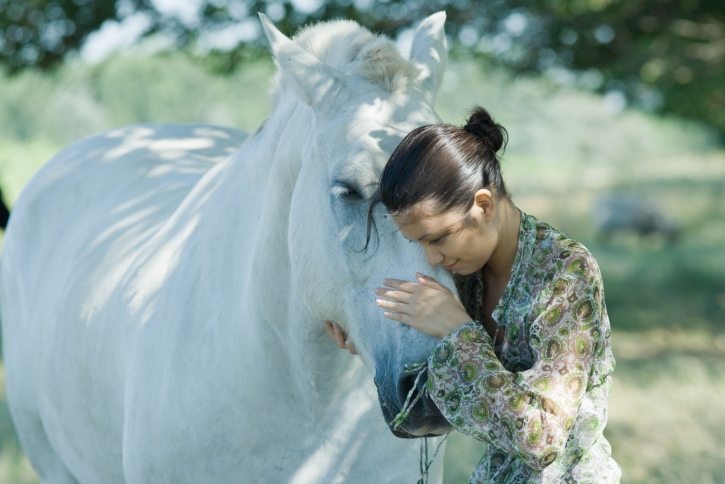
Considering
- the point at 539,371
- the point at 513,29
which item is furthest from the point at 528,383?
the point at 513,29

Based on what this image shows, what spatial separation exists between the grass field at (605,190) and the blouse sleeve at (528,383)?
1.00 m

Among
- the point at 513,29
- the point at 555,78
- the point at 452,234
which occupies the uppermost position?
the point at 452,234

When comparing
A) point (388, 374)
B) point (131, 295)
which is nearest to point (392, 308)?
Answer: point (388, 374)

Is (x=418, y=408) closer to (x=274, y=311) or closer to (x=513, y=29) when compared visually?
(x=274, y=311)

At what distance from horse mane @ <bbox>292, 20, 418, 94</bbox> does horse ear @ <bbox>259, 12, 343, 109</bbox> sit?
2.4 inches

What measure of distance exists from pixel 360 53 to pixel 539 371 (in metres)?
0.89

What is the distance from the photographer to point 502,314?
2.25m

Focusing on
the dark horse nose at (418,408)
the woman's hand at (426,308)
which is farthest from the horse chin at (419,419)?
the woman's hand at (426,308)

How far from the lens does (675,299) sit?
10734mm

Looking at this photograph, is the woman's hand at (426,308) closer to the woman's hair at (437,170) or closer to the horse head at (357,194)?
the horse head at (357,194)

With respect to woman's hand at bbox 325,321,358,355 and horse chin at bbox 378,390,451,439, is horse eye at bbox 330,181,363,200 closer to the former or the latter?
woman's hand at bbox 325,321,358,355

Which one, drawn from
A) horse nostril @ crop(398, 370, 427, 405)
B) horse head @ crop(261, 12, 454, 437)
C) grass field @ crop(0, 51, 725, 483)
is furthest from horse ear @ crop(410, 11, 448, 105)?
horse nostril @ crop(398, 370, 427, 405)

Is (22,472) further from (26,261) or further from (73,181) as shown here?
(73,181)

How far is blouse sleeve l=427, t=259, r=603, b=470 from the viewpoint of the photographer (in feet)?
6.66
